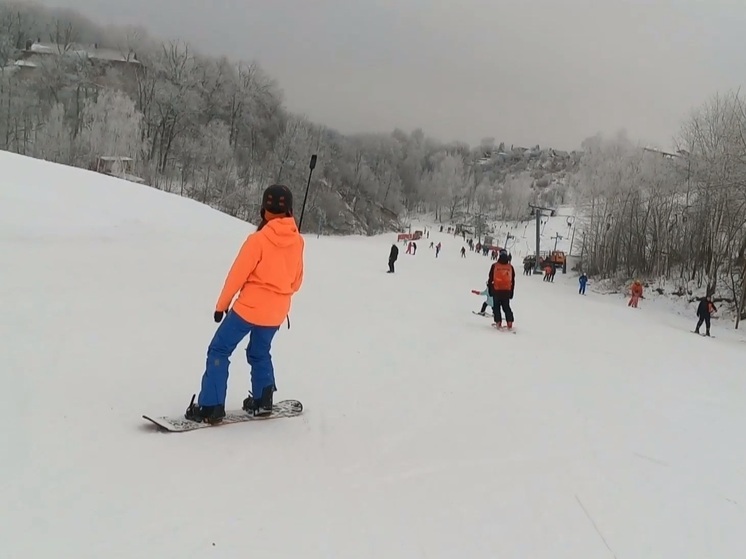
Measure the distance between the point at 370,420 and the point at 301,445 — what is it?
38.5 inches

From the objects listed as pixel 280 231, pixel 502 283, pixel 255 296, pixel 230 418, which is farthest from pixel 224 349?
pixel 502 283

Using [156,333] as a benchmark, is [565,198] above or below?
above

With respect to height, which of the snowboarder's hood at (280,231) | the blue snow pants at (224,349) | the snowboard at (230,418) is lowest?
the snowboard at (230,418)

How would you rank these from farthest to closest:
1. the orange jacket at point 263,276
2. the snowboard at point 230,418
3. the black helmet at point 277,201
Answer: the black helmet at point 277,201 < the orange jacket at point 263,276 < the snowboard at point 230,418

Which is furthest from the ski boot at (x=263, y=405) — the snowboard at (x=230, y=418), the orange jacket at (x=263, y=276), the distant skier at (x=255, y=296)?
the orange jacket at (x=263, y=276)

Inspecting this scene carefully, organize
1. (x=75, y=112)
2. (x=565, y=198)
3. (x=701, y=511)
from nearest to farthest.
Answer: (x=701, y=511) → (x=75, y=112) → (x=565, y=198)

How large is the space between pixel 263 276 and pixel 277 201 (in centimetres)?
61

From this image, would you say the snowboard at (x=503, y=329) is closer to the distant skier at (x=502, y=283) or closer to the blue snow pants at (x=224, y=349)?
the distant skier at (x=502, y=283)

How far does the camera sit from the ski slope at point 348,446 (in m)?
2.87

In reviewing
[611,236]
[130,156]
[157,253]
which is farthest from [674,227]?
[130,156]

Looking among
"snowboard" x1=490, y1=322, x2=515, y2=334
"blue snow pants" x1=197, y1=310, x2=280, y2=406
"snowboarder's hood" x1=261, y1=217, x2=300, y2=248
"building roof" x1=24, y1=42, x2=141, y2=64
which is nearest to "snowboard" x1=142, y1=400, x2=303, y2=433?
"blue snow pants" x1=197, y1=310, x2=280, y2=406

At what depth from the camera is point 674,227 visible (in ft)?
130

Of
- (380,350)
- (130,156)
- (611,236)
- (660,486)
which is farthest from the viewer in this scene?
(130,156)

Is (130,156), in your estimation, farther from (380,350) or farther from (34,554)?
(34,554)
